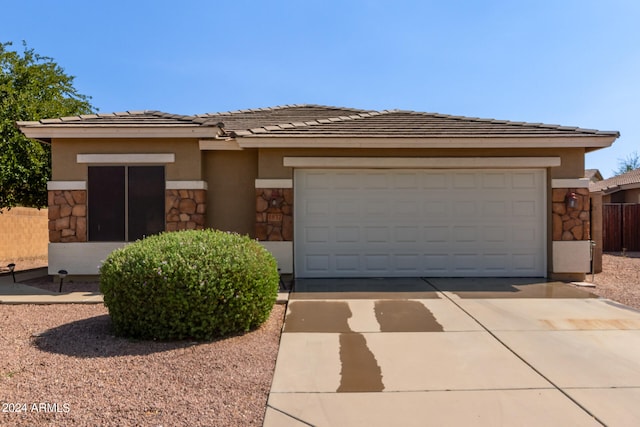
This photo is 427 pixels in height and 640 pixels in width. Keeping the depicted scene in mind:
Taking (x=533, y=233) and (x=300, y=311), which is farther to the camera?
(x=533, y=233)

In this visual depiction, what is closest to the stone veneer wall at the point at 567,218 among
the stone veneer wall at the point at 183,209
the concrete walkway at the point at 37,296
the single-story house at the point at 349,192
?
the single-story house at the point at 349,192

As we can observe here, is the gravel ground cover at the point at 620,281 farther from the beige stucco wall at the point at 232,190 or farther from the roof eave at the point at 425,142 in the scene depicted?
the beige stucco wall at the point at 232,190

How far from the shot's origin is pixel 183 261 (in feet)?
17.2

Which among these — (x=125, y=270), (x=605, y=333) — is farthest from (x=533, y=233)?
(x=125, y=270)

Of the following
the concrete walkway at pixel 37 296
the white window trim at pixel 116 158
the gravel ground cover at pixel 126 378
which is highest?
the white window trim at pixel 116 158

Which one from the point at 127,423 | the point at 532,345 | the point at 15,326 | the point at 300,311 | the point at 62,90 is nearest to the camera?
the point at 127,423

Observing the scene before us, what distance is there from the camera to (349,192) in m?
9.60

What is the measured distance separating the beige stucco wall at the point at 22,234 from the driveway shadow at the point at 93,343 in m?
10.7

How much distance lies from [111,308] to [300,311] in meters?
2.72

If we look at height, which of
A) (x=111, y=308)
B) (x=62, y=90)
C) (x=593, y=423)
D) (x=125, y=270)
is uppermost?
(x=62, y=90)

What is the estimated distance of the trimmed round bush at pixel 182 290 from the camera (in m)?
5.14

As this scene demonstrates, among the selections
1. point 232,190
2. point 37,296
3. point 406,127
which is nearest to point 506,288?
point 406,127

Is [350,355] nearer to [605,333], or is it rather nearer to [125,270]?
[125,270]

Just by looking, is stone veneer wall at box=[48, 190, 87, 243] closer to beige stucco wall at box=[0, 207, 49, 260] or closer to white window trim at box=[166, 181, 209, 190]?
white window trim at box=[166, 181, 209, 190]
